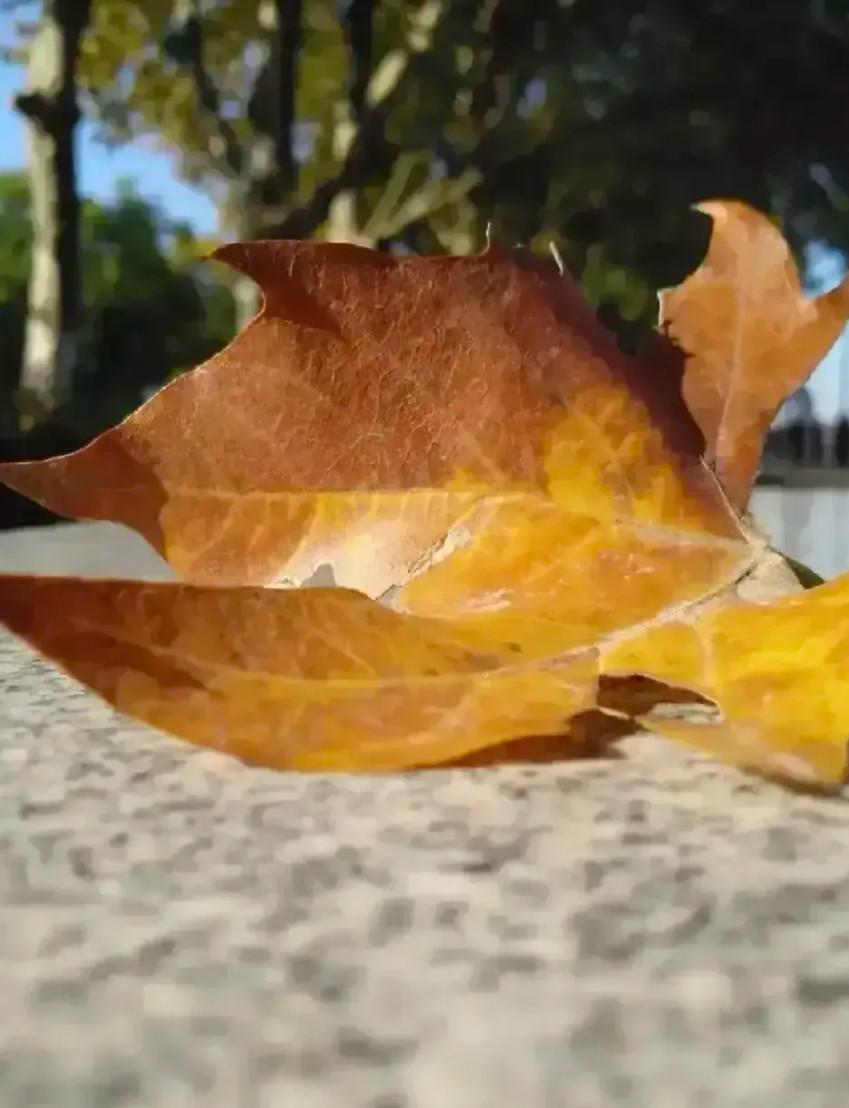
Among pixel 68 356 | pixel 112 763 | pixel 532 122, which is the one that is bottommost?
pixel 112 763

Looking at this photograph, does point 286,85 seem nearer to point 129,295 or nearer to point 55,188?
point 55,188

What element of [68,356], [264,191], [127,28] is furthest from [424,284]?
[127,28]

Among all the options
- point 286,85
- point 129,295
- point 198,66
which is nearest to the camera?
point 286,85

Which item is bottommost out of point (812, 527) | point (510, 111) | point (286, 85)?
point (812, 527)

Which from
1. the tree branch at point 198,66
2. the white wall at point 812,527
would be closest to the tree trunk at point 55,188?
the tree branch at point 198,66

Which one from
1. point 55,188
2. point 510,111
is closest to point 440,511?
point 55,188

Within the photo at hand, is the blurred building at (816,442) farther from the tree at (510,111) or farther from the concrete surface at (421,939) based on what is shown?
the concrete surface at (421,939)

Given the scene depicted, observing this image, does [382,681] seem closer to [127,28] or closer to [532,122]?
[532,122]
